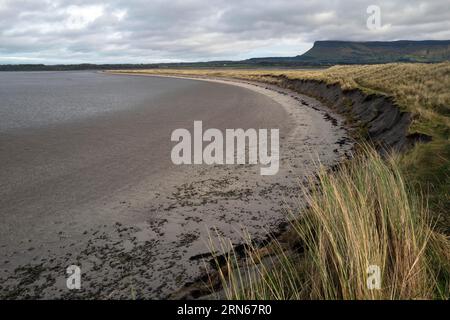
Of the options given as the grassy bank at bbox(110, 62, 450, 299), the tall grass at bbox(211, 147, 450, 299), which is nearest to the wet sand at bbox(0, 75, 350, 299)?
the grassy bank at bbox(110, 62, 450, 299)

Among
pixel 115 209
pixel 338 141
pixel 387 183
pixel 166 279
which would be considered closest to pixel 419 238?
pixel 387 183

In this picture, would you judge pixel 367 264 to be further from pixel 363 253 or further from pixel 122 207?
pixel 122 207

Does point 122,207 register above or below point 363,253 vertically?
below

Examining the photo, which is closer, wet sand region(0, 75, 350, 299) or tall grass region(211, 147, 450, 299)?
tall grass region(211, 147, 450, 299)

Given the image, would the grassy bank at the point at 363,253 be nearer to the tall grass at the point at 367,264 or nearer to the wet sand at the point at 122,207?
the tall grass at the point at 367,264

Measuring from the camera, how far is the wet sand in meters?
5.07

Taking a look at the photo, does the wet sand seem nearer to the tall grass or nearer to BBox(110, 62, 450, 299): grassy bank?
BBox(110, 62, 450, 299): grassy bank

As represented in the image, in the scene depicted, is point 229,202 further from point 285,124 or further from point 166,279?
point 285,124

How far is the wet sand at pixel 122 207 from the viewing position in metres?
5.07

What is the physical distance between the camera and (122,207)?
7.43m

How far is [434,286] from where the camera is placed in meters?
3.33

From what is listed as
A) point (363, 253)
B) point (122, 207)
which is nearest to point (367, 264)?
point (363, 253)

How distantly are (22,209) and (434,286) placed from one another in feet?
24.7

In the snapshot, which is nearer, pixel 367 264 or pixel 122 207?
pixel 367 264
